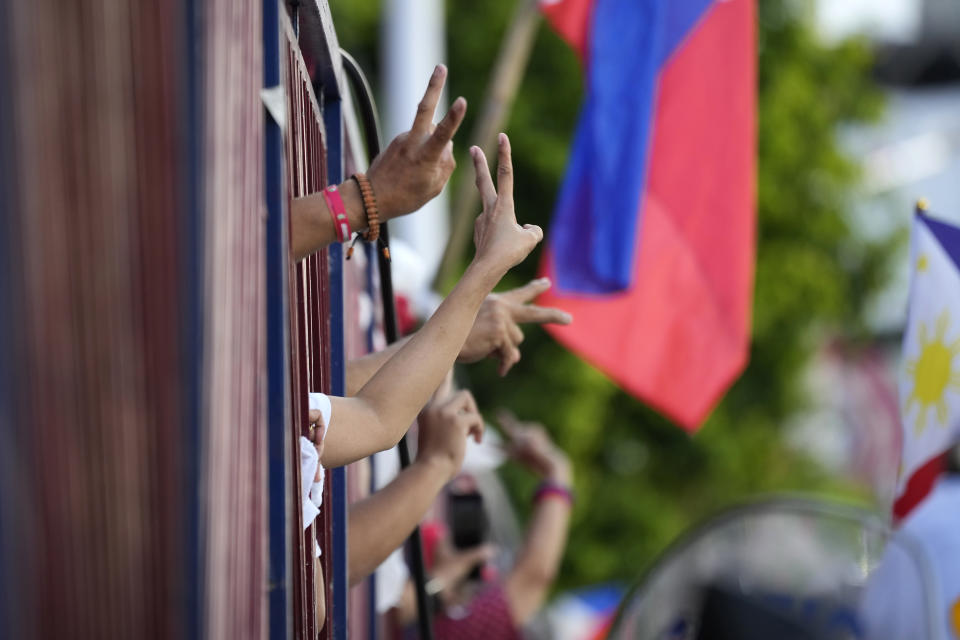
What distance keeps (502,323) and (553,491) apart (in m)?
1.89

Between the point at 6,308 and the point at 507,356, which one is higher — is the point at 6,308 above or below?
above

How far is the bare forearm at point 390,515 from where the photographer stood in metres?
1.85

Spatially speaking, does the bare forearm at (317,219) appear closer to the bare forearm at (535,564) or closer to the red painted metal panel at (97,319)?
the red painted metal panel at (97,319)

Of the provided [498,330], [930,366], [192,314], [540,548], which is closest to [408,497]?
[498,330]

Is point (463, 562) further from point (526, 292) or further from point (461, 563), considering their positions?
point (526, 292)

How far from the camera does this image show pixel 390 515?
1.85m

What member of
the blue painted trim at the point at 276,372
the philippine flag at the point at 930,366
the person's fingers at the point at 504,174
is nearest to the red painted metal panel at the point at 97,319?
the blue painted trim at the point at 276,372

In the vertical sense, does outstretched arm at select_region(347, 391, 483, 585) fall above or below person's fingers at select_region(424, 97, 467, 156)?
below

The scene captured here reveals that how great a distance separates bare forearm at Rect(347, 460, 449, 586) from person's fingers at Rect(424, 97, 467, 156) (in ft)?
2.09

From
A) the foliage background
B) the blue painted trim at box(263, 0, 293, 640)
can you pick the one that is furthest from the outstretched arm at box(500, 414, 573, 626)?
the foliage background

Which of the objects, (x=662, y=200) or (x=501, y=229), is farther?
(x=662, y=200)

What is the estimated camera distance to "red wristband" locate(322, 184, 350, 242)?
4.58ft

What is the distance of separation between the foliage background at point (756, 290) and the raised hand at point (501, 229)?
6.54m

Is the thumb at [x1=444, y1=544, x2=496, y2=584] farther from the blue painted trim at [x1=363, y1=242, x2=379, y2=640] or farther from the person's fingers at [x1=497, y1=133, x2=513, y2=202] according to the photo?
the person's fingers at [x1=497, y1=133, x2=513, y2=202]
